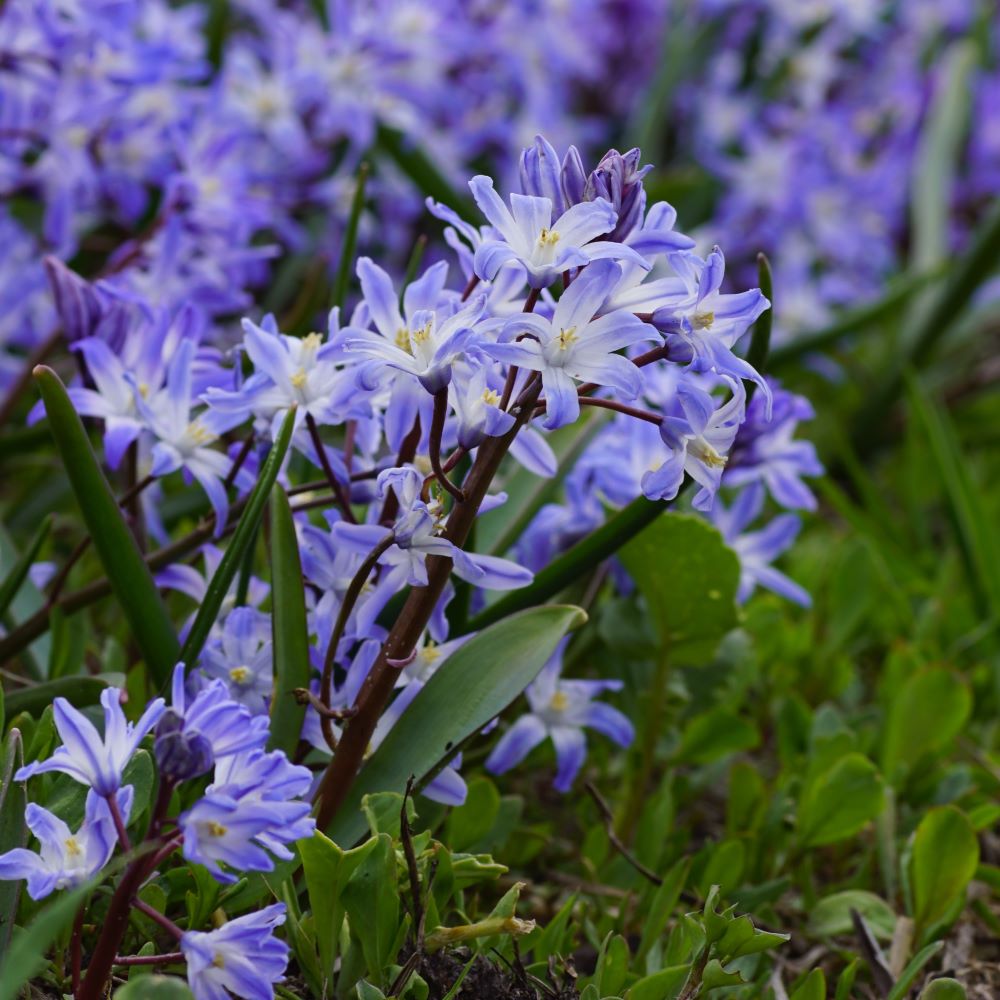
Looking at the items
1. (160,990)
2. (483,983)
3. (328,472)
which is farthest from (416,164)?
(160,990)

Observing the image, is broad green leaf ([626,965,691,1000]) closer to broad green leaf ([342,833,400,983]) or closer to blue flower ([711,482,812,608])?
broad green leaf ([342,833,400,983])

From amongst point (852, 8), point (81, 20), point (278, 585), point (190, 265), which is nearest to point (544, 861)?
point (278, 585)

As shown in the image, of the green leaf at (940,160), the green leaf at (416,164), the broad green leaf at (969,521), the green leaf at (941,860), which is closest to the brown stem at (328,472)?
the green leaf at (941,860)

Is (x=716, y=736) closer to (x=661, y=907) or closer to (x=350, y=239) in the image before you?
(x=661, y=907)

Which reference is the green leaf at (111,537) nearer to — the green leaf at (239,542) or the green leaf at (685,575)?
the green leaf at (239,542)

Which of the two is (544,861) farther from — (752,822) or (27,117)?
(27,117)

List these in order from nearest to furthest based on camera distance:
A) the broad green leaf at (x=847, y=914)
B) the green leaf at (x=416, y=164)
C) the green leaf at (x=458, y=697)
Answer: the green leaf at (x=458, y=697), the broad green leaf at (x=847, y=914), the green leaf at (x=416, y=164)
